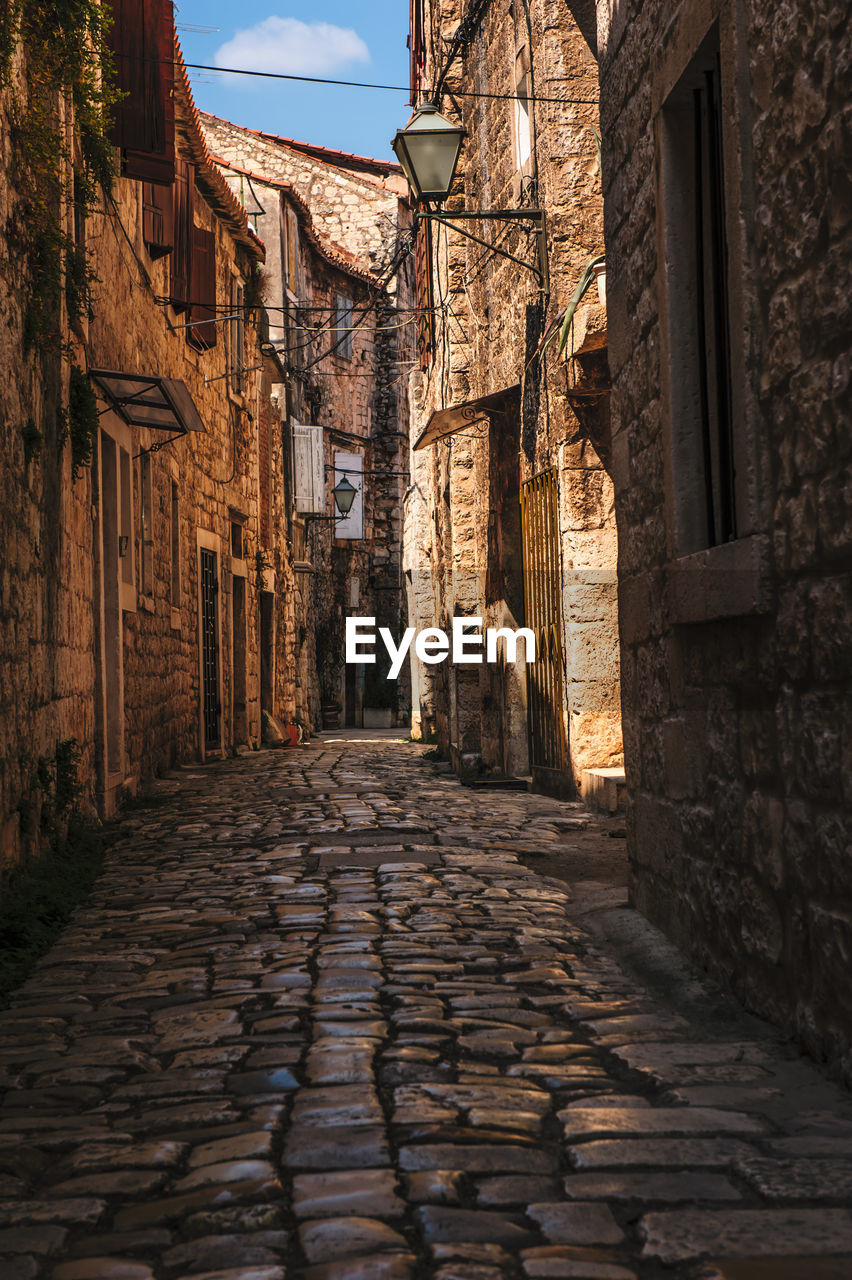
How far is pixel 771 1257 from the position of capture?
214 cm

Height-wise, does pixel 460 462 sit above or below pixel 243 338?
below

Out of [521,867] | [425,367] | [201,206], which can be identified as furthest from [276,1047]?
[425,367]

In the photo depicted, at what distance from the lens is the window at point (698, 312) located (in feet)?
14.0

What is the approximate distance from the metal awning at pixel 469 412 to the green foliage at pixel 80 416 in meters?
4.11

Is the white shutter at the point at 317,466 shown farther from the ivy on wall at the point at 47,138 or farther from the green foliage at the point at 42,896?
the green foliage at the point at 42,896

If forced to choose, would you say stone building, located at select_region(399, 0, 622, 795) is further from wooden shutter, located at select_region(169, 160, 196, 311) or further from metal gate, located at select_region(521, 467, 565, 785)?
wooden shutter, located at select_region(169, 160, 196, 311)

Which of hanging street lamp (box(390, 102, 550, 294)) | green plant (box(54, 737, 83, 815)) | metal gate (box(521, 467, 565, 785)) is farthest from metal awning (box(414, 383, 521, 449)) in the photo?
green plant (box(54, 737, 83, 815))

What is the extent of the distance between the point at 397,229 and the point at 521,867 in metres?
27.1

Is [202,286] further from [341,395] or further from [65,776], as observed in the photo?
[341,395]

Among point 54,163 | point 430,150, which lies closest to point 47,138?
point 54,163

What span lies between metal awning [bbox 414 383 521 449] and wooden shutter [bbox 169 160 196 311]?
3.00m

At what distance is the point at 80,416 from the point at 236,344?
35.8 ft

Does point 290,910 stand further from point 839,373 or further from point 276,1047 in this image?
point 839,373

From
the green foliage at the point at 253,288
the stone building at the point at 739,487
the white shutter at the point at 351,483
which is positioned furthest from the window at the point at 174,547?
the white shutter at the point at 351,483
